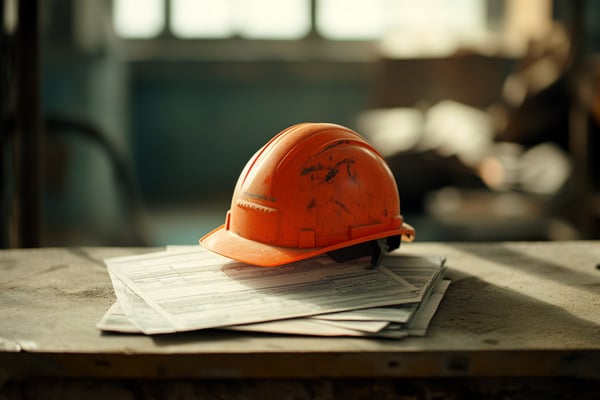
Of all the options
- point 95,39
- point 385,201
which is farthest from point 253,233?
point 95,39

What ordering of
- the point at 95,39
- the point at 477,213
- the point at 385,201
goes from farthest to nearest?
the point at 95,39
the point at 477,213
the point at 385,201

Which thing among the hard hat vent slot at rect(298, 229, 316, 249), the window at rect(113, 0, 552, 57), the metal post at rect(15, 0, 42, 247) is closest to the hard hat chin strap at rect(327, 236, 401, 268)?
the hard hat vent slot at rect(298, 229, 316, 249)

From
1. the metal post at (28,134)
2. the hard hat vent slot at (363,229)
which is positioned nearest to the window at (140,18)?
the metal post at (28,134)

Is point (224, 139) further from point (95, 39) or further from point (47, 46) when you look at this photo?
point (47, 46)

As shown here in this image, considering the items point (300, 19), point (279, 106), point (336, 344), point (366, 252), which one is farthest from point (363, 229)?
point (300, 19)

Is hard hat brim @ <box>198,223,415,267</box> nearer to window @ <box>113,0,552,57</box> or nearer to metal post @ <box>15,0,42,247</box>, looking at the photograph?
metal post @ <box>15,0,42,247</box>

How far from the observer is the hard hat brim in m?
1.47

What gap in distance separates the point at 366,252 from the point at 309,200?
23 centimetres

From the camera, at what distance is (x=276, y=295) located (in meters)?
1.35

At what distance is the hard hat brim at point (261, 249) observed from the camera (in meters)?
1.47

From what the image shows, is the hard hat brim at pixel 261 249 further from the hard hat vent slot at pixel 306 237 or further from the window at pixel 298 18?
the window at pixel 298 18

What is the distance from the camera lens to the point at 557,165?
5152 millimetres

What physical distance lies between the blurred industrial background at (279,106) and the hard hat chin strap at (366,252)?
141cm

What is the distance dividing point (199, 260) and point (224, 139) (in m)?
7.30
